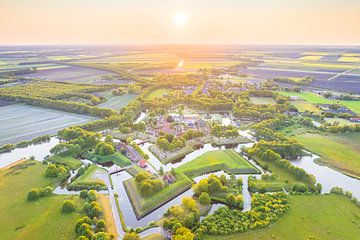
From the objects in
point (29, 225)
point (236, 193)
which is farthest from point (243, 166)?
point (29, 225)

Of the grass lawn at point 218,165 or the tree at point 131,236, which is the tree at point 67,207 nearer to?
the tree at point 131,236

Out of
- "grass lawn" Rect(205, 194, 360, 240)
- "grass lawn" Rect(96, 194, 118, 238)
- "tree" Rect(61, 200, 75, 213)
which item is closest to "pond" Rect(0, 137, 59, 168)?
"tree" Rect(61, 200, 75, 213)

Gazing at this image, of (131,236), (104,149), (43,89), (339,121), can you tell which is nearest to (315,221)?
(131,236)

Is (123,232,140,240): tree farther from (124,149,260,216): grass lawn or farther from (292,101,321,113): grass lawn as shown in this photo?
(292,101,321,113): grass lawn

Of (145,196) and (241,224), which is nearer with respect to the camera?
(241,224)

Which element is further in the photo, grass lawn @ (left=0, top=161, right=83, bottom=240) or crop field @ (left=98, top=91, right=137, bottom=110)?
crop field @ (left=98, top=91, right=137, bottom=110)

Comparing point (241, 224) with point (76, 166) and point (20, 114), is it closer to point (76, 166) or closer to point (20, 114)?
point (76, 166)

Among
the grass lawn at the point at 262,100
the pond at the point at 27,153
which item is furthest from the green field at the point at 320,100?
the pond at the point at 27,153
